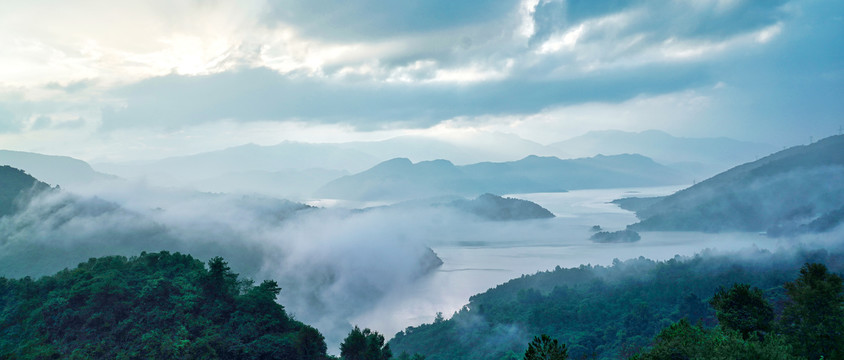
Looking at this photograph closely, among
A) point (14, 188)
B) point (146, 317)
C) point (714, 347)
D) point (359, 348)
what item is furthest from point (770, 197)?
point (14, 188)

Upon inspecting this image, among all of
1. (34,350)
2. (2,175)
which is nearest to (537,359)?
(34,350)

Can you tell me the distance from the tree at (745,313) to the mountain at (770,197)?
438 ft

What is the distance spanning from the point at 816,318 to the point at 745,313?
2708mm

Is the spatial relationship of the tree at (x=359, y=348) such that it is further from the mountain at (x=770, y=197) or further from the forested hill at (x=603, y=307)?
the mountain at (x=770, y=197)

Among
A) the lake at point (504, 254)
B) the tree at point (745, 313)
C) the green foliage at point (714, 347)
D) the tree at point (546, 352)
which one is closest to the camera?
the tree at point (546, 352)

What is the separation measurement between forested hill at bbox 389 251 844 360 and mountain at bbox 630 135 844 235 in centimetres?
7764

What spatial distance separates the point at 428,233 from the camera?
616 feet

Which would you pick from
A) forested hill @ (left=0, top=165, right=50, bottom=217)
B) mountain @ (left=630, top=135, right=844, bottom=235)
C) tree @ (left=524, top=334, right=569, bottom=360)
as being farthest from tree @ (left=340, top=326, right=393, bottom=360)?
mountain @ (left=630, top=135, right=844, bottom=235)

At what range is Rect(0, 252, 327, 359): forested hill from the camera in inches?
1045

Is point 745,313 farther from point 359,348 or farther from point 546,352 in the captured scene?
point 359,348

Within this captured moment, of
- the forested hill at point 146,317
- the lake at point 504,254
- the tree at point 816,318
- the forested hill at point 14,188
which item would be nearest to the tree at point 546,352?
the tree at point 816,318

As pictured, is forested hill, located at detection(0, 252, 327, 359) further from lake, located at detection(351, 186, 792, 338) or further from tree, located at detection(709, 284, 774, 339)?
lake, located at detection(351, 186, 792, 338)

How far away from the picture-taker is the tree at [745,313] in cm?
2308

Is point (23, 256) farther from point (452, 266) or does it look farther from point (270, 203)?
point (452, 266)
